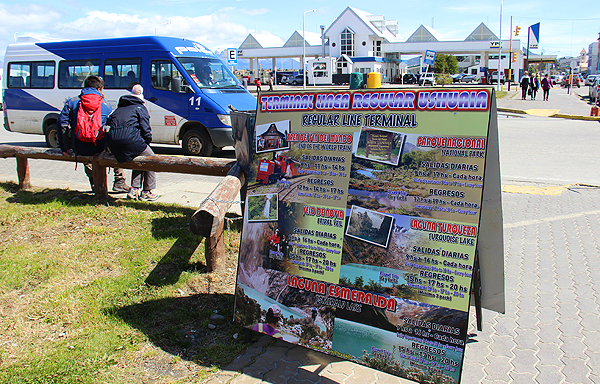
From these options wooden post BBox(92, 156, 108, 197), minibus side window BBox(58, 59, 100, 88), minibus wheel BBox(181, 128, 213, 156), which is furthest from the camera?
minibus side window BBox(58, 59, 100, 88)

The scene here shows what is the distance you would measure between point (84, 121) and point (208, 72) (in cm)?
541

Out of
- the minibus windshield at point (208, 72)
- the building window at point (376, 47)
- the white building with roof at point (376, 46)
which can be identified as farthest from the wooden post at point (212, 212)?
the building window at point (376, 47)

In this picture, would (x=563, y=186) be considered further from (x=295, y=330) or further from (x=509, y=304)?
(x=295, y=330)

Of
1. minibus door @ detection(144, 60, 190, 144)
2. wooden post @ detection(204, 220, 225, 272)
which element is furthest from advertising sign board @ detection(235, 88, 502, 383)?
minibus door @ detection(144, 60, 190, 144)

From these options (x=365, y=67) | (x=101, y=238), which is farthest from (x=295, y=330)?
(x=365, y=67)

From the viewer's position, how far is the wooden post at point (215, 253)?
4.21 metres

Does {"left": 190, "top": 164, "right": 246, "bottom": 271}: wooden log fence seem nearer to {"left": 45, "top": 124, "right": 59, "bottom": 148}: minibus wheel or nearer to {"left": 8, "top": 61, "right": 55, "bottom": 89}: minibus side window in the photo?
{"left": 45, "top": 124, "right": 59, "bottom": 148}: minibus wheel

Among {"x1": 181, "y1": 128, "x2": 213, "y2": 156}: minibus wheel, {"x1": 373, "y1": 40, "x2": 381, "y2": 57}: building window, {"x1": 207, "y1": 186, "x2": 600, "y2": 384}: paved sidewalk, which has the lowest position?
{"x1": 207, "y1": 186, "x2": 600, "y2": 384}: paved sidewalk

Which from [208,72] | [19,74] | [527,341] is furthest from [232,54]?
[527,341]

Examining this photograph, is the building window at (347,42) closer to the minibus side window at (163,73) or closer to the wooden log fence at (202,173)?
the minibus side window at (163,73)

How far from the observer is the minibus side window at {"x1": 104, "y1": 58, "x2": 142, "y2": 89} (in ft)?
36.4

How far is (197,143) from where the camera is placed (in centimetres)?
1084

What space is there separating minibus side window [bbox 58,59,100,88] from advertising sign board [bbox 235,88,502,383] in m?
10.4

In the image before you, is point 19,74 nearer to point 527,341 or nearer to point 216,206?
point 216,206
